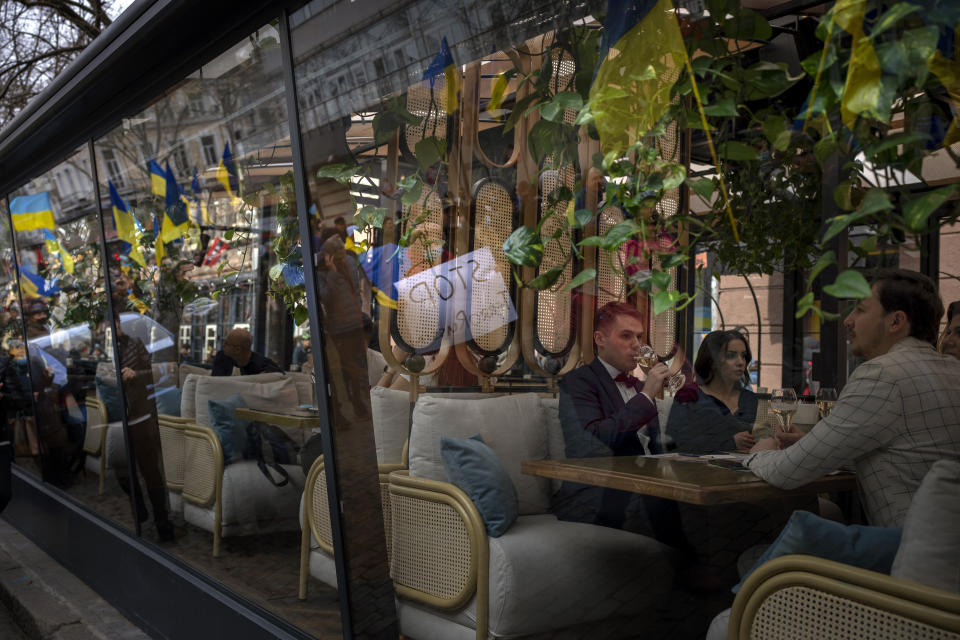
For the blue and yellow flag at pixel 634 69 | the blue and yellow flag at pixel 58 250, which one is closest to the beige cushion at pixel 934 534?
the blue and yellow flag at pixel 634 69

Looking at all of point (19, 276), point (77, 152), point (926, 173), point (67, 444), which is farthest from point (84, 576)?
point (926, 173)

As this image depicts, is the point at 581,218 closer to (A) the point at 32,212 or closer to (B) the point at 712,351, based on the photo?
(B) the point at 712,351

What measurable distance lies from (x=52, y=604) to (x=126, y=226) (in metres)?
2.31

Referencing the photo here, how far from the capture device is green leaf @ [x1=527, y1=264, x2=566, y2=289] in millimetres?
2156

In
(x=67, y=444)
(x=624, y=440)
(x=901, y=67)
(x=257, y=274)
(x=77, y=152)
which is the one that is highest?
(x=77, y=152)

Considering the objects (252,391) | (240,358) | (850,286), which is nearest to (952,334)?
(850,286)

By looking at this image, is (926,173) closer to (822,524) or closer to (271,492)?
(822,524)

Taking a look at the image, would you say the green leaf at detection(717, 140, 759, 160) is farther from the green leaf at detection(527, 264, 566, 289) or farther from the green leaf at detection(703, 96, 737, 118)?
the green leaf at detection(527, 264, 566, 289)

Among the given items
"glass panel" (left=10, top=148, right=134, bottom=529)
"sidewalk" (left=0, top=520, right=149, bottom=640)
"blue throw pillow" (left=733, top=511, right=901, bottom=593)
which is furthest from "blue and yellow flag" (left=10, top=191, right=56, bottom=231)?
"blue throw pillow" (left=733, top=511, right=901, bottom=593)

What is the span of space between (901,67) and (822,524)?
86 cm

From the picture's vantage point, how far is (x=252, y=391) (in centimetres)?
347

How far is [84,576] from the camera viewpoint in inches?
217

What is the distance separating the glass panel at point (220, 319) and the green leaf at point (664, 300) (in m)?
1.50

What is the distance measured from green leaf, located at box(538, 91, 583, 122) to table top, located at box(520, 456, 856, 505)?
88 centimetres
